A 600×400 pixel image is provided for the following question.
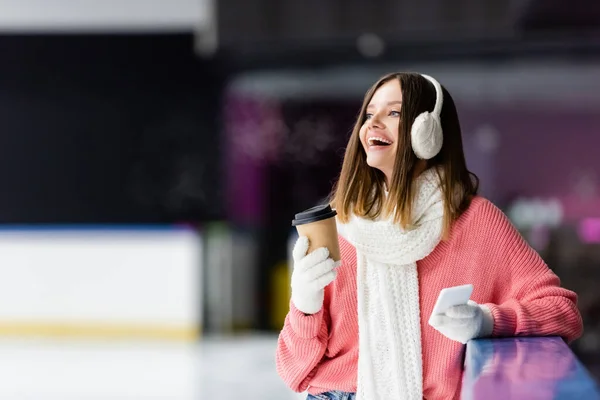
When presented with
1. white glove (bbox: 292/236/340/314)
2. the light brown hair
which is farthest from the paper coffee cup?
the light brown hair

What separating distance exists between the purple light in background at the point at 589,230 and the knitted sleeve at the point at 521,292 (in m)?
6.15

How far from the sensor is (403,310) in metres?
2.21

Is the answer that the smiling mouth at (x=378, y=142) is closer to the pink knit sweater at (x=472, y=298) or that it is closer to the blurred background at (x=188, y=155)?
the pink knit sweater at (x=472, y=298)

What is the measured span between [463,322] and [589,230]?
6.61 meters

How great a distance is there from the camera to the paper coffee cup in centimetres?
212

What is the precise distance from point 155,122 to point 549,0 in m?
4.88

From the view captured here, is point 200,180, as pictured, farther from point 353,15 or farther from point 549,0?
point 549,0

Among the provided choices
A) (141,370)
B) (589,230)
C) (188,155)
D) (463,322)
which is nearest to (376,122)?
(463,322)

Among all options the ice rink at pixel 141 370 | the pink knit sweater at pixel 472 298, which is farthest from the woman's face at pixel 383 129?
the ice rink at pixel 141 370

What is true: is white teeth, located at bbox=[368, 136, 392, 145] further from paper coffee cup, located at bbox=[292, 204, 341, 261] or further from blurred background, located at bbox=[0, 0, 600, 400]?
blurred background, located at bbox=[0, 0, 600, 400]

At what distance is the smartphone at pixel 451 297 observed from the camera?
1.92 meters

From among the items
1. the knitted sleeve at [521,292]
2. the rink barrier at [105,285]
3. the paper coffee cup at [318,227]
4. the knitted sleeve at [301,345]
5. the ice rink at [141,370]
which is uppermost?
the paper coffee cup at [318,227]

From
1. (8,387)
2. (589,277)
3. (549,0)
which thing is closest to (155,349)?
(8,387)

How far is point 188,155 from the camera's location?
10547mm
